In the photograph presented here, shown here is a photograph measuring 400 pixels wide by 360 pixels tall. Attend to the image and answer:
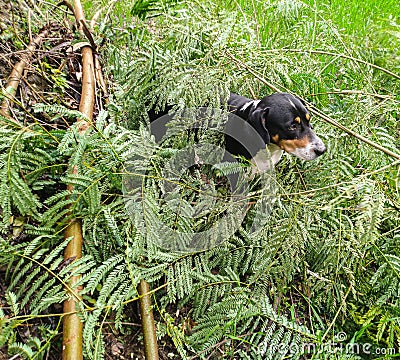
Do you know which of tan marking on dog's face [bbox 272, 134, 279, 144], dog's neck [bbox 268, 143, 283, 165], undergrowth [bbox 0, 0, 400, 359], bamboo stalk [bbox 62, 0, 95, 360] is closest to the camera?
bamboo stalk [bbox 62, 0, 95, 360]

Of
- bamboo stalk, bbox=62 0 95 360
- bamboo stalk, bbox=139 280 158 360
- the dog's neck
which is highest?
bamboo stalk, bbox=62 0 95 360

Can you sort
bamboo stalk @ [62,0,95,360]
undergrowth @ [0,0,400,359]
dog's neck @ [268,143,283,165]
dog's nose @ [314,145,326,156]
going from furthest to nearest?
1. dog's neck @ [268,143,283,165]
2. dog's nose @ [314,145,326,156]
3. undergrowth @ [0,0,400,359]
4. bamboo stalk @ [62,0,95,360]

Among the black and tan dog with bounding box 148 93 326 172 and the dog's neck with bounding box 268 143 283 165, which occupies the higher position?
the black and tan dog with bounding box 148 93 326 172

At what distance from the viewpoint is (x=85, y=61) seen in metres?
2.68

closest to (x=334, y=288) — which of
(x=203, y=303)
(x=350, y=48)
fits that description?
(x=203, y=303)

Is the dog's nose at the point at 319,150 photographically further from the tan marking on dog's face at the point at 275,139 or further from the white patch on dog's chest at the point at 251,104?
the white patch on dog's chest at the point at 251,104

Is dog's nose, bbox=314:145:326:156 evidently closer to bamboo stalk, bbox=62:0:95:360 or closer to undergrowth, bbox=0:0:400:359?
undergrowth, bbox=0:0:400:359

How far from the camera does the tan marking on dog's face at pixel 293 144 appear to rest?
2.41m

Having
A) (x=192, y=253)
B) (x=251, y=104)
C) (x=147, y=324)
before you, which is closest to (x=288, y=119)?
(x=251, y=104)

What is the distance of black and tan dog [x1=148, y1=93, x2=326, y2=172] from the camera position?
243 centimetres

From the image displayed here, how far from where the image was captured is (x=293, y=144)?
8.10 ft

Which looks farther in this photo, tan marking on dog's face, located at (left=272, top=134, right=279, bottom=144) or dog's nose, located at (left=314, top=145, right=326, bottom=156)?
tan marking on dog's face, located at (left=272, top=134, right=279, bottom=144)

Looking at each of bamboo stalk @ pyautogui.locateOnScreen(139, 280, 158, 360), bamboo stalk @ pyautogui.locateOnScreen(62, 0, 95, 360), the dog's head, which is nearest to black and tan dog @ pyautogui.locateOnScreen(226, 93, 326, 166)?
the dog's head

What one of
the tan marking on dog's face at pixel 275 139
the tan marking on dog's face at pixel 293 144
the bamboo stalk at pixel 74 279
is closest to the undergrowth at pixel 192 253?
the bamboo stalk at pixel 74 279
